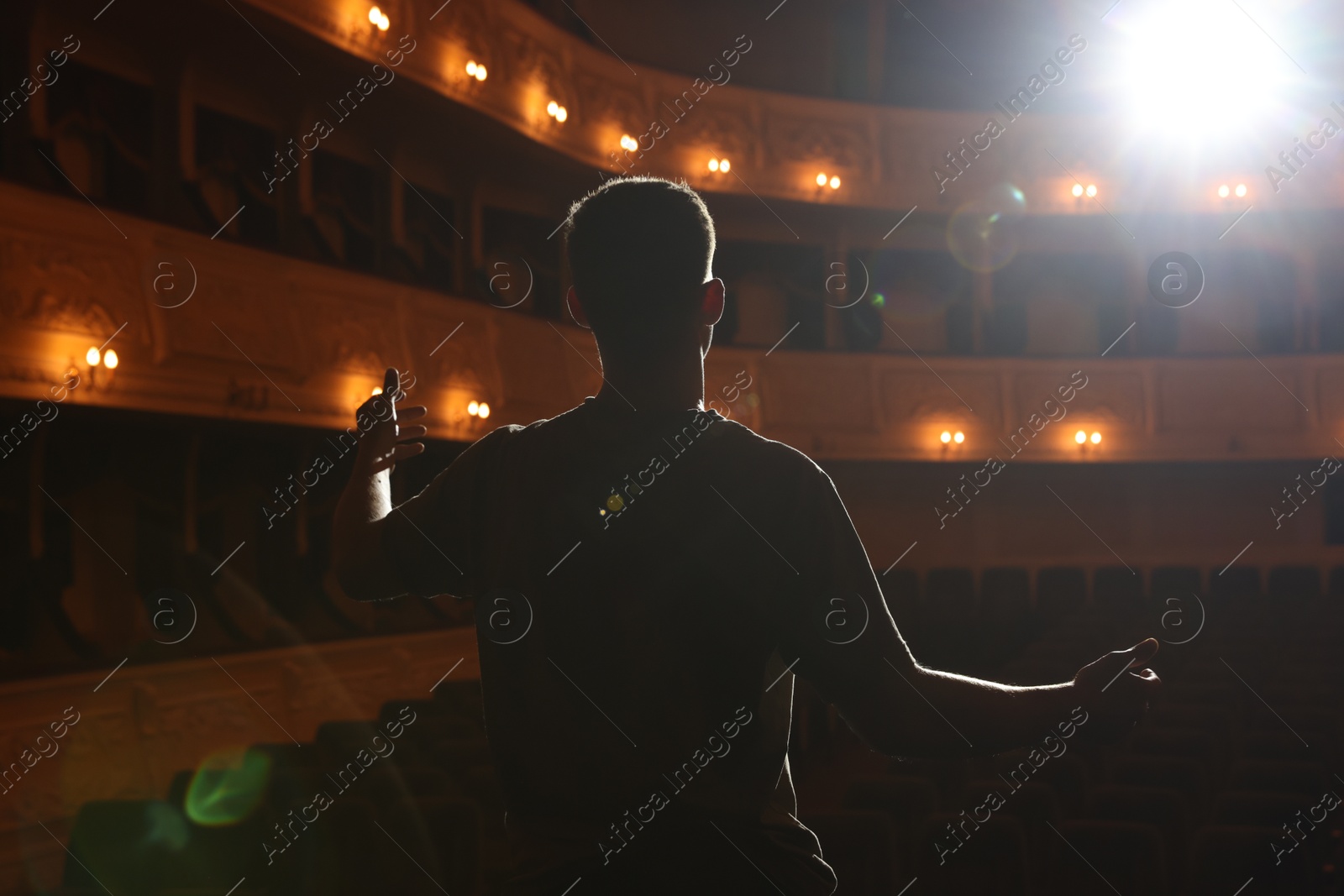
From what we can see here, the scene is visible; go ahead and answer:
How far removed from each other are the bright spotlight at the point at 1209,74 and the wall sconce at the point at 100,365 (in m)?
13.2

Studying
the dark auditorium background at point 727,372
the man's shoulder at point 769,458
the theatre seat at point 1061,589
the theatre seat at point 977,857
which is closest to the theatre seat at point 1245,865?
the dark auditorium background at point 727,372

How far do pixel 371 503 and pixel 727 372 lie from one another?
40.3 feet

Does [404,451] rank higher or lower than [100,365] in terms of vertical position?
lower

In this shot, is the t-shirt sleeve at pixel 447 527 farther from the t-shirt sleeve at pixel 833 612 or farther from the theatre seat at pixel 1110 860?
the theatre seat at pixel 1110 860

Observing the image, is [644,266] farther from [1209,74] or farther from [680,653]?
[1209,74]

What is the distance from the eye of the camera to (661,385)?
1.23 meters

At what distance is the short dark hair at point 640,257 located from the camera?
1.20 metres

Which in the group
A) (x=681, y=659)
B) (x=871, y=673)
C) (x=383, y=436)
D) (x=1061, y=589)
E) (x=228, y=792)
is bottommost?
(x=871, y=673)

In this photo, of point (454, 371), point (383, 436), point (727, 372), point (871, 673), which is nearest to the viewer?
point (871, 673)

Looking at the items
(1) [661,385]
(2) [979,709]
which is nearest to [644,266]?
(1) [661,385]

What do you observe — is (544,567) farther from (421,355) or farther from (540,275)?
(540,275)

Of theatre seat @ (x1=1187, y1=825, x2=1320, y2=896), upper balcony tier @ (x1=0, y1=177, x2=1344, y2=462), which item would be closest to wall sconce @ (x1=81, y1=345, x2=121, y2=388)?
upper balcony tier @ (x1=0, y1=177, x2=1344, y2=462)

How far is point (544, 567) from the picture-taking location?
1.19m

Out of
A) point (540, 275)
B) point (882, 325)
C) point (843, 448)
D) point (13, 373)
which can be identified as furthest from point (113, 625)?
point (882, 325)
